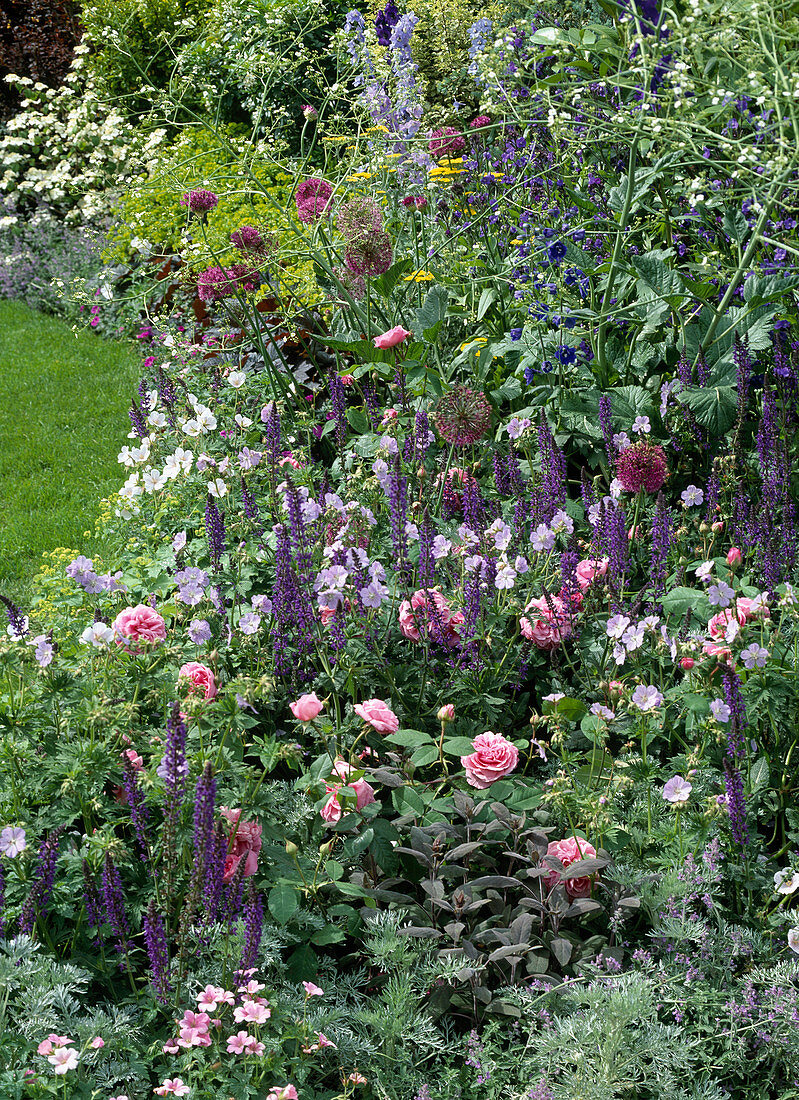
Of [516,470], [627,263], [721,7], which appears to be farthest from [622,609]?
[721,7]

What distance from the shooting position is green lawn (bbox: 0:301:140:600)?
14.0ft

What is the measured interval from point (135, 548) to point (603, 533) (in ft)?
4.67

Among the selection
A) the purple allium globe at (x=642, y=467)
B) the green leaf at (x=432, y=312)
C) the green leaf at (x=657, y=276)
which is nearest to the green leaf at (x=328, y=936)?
the purple allium globe at (x=642, y=467)

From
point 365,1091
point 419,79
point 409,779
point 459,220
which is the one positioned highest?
point 419,79

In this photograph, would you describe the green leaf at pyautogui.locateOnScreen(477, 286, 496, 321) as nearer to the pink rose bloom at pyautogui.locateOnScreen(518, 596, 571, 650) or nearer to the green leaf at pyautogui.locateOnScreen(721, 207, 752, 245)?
the green leaf at pyautogui.locateOnScreen(721, 207, 752, 245)

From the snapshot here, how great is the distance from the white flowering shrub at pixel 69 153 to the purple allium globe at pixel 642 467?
207 inches

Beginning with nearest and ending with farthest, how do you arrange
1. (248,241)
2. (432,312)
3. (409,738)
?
(409,738), (432,312), (248,241)

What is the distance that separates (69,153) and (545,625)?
7794 millimetres

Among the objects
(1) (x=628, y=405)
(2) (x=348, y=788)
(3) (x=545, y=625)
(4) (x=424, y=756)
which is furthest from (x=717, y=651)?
(1) (x=628, y=405)

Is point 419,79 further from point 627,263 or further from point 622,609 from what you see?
point 622,609

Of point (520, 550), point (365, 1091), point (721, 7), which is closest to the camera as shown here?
point (365, 1091)

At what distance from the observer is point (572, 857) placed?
199 cm

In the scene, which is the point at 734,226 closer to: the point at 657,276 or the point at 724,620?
the point at 657,276

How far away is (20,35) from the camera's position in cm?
991
